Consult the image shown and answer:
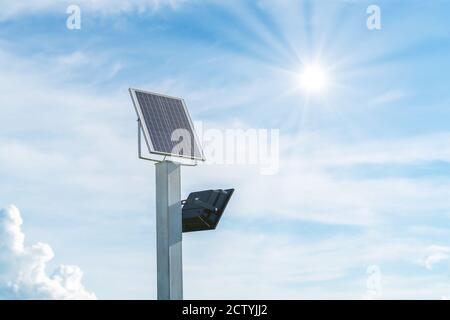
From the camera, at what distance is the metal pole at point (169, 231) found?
50.4 ft

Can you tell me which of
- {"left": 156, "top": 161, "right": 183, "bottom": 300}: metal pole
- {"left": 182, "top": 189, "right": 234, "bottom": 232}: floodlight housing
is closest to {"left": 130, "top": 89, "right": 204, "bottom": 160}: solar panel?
{"left": 156, "top": 161, "right": 183, "bottom": 300}: metal pole

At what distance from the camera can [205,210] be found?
16.0m

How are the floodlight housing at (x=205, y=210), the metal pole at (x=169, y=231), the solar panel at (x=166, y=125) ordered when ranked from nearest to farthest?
1. the metal pole at (x=169, y=231)
2. the solar panel at (x=166, y=125)
3. the floodlight housing at (x=205, y=210)

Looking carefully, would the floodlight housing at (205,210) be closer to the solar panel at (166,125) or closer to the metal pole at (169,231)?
the metal pole at (169,231)

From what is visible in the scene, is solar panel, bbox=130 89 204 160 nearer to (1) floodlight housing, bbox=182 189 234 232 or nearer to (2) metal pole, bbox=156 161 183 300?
(2) metal pole, bbox=156 161 183 300

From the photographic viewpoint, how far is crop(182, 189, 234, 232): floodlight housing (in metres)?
15.9

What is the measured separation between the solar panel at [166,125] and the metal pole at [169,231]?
43 cm

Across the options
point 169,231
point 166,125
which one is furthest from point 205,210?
point 166,125

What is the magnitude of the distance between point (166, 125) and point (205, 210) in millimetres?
2175

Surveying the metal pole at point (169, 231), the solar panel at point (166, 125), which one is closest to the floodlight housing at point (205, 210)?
the metal pole at point (169, 231)

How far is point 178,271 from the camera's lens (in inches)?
610
